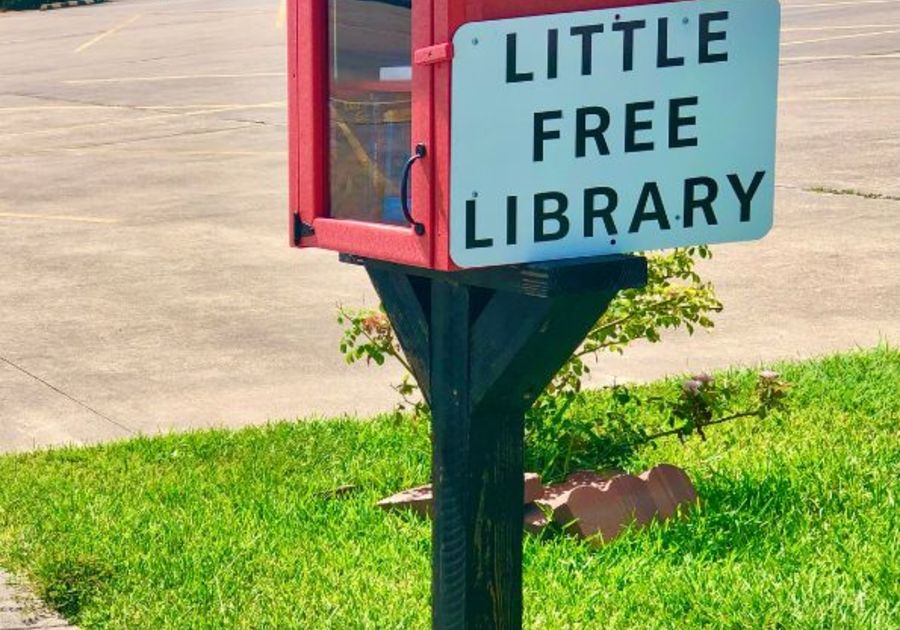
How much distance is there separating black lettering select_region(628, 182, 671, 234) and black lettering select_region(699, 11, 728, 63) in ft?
0.91

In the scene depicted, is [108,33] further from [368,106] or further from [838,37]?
[368,106]

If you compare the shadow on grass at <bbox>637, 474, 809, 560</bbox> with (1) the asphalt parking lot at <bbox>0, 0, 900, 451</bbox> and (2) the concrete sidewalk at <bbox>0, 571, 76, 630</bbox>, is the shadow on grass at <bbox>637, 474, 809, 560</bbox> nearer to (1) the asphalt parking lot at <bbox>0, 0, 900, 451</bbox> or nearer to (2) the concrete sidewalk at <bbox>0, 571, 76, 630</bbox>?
(2) the concrete sidewalk at <bbox>0, 571, 76, 630</bbox>

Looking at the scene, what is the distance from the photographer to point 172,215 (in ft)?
45.3

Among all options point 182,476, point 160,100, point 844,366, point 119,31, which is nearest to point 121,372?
point 182,476

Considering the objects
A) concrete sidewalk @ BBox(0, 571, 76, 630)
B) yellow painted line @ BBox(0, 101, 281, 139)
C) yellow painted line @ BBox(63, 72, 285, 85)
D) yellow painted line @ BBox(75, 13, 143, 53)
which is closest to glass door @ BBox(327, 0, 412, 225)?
concrete sidewalk @ BBox(0, 571, 76, 630)

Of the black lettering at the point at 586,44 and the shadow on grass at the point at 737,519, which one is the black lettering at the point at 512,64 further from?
the shadow on grass at the point at 737,519

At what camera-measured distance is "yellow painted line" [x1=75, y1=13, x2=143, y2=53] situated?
3383 cm

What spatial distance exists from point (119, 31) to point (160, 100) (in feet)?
49.4

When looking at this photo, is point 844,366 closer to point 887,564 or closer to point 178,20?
point 887,564

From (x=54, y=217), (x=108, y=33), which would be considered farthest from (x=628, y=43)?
(x=108, y=33)

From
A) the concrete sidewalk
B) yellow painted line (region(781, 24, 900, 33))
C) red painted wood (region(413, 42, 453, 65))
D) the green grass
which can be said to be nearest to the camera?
red painted wood (region(413, 42, 453, 65))

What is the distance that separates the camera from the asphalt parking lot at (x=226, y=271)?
28.2ft

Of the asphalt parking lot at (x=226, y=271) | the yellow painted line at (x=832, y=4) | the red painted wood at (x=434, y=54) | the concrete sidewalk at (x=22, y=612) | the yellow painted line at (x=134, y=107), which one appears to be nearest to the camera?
the red painted wood at (x=434, y=54)

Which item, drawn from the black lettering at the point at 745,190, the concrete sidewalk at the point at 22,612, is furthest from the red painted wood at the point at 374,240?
the concrete sidewalk at the point at 22,612
